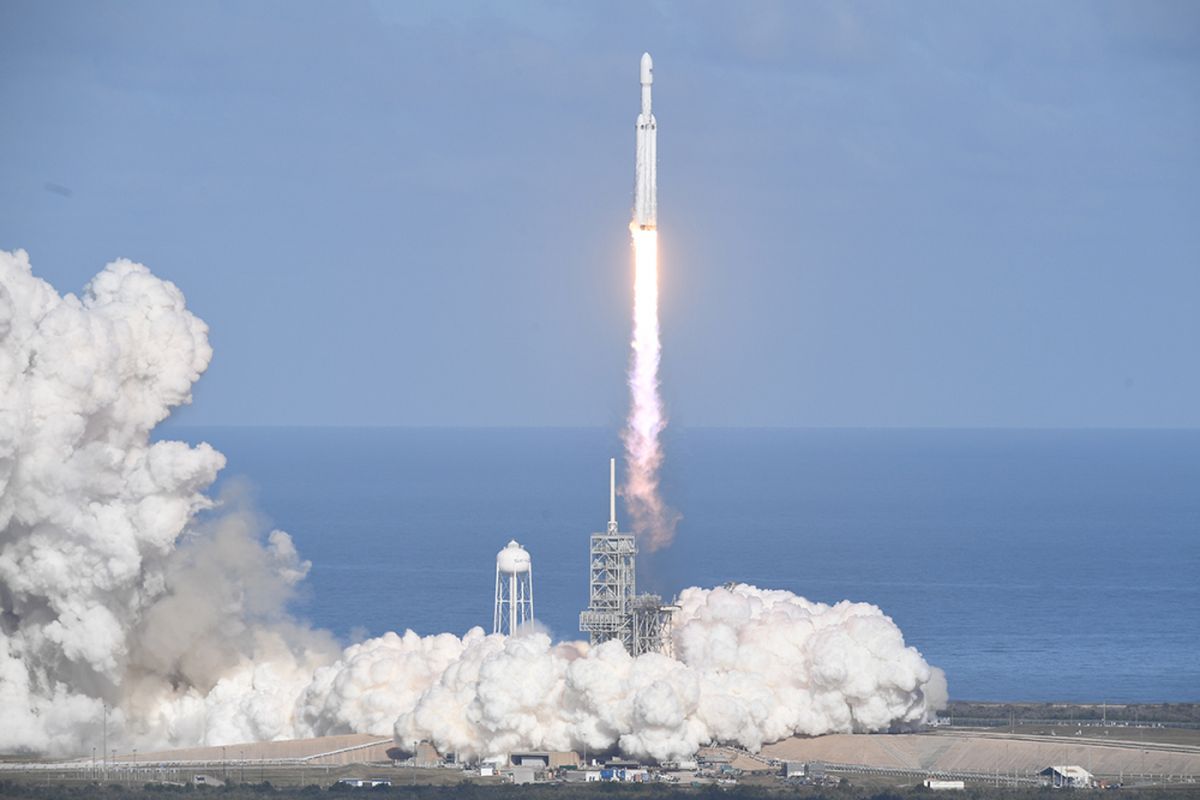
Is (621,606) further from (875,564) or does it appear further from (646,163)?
(875,564)

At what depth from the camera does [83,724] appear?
66.9 m

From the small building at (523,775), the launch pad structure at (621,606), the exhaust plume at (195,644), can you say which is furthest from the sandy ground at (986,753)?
the small building at (523,775)

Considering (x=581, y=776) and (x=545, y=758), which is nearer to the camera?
(x=581, y=776)

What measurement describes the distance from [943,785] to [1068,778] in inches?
129

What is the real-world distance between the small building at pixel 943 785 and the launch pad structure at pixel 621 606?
9104 mm

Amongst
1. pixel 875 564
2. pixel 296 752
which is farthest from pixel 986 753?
pixel 875 564

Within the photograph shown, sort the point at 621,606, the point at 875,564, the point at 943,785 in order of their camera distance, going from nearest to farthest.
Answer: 1. the point at 943,785
2. the point at 621,606
3. the point at 875,564

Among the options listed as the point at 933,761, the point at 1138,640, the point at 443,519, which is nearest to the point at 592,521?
the point at 443,519

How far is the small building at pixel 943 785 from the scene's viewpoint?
59.7 m

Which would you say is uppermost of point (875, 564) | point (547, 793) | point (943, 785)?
point (875, 564)

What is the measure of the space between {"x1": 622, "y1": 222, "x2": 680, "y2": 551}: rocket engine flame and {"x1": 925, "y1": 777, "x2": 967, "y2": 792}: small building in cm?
1209

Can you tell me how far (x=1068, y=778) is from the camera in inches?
2386

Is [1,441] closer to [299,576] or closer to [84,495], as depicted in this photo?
[84,495]

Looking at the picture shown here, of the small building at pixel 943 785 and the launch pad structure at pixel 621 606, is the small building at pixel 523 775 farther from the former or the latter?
the small building at pixel 943 785
